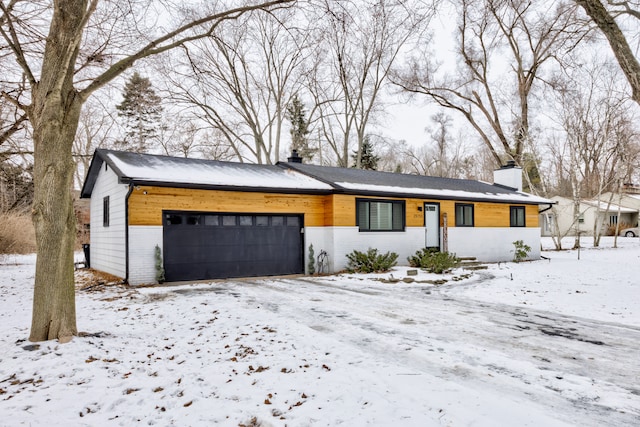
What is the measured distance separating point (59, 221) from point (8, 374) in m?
1.81

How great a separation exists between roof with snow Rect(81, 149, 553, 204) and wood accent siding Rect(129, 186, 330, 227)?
0.94 feet

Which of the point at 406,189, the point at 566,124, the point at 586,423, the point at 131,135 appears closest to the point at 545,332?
the point at 586,423

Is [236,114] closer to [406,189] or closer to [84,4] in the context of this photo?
[406,189]

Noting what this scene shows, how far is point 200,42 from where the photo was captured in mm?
23625

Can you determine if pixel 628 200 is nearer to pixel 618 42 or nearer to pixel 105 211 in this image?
pixel 618 42

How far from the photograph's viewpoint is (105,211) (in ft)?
42.3

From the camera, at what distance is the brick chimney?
2056cm

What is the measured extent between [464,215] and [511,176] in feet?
20.5

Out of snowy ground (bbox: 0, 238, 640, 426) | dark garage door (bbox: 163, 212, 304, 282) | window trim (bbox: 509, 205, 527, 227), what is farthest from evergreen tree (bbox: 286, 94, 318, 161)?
snowy ground (bbox: 0, 238, 640, 426)

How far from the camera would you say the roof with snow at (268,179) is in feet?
35.0

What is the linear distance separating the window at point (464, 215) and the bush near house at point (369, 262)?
463 centimetres

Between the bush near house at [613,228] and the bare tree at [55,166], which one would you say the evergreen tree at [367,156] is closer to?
the bush near house at [613,228]

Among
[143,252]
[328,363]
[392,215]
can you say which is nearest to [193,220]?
[143,252]

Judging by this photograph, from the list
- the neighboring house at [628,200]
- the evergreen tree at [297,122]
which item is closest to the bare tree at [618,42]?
the evergreen tree at [297,122]
